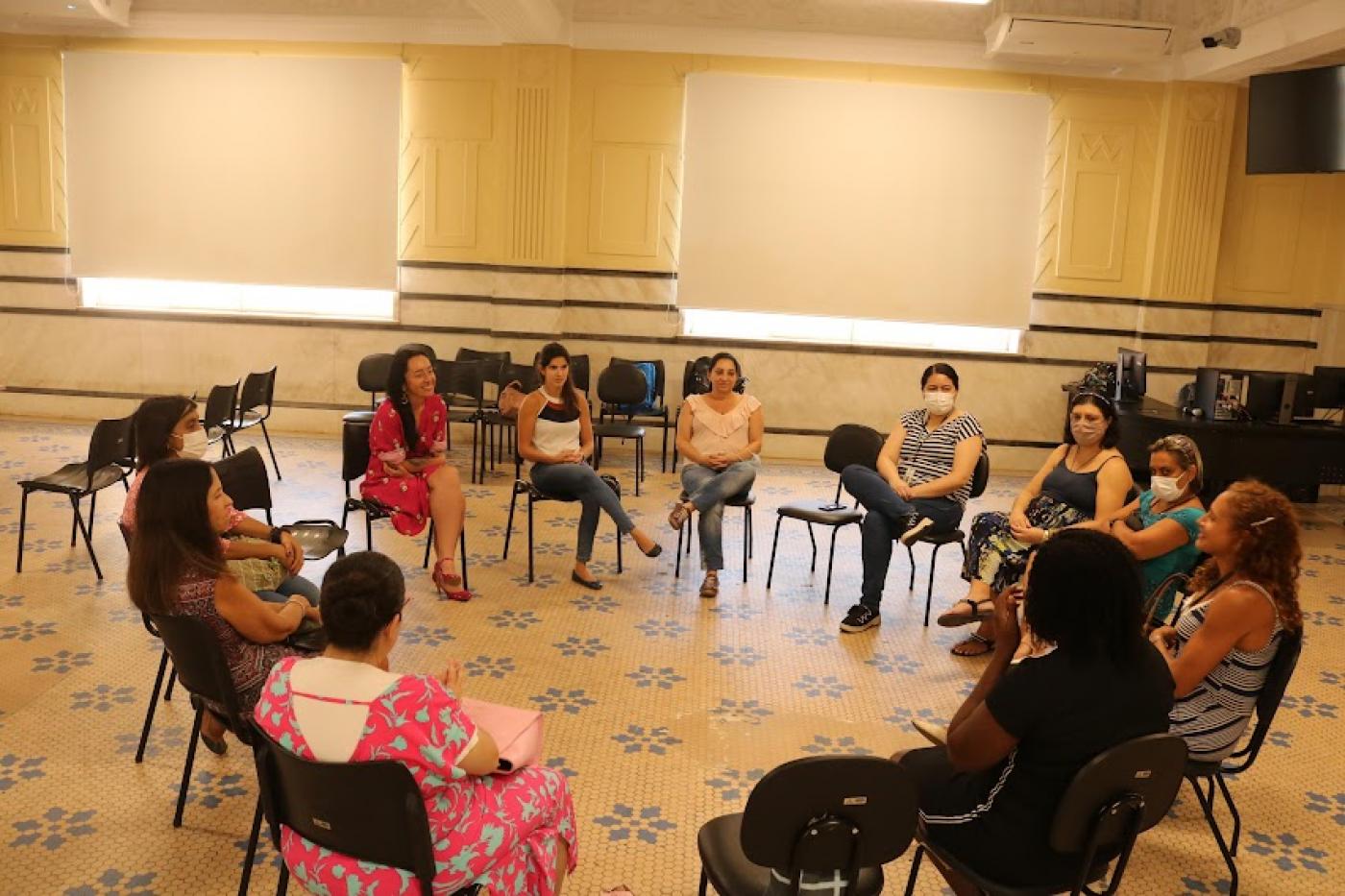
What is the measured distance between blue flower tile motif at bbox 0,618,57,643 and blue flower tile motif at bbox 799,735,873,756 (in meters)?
3.13

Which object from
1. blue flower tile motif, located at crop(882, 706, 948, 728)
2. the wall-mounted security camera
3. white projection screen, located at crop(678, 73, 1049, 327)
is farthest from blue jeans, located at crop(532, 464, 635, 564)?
the wall-mounted security camera

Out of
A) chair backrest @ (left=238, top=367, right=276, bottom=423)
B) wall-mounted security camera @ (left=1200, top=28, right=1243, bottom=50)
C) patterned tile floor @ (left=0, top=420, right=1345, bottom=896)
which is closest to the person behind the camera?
patterned tile floor @ (left=0, top=420, right=1345, bottom=896)

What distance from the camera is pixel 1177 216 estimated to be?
8547 mm

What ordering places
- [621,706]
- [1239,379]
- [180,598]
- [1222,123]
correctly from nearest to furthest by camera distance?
1. [180,598]
2. [621,706]
3. [1239,379]
4. [1222,123]

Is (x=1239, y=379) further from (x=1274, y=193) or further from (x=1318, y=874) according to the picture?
(x=1318, y=874)

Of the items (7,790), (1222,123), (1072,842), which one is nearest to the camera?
(1072,842)

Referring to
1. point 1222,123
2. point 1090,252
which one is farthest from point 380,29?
point 1222,123

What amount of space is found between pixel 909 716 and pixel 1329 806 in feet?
4.47

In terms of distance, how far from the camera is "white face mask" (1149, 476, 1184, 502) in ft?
13.2

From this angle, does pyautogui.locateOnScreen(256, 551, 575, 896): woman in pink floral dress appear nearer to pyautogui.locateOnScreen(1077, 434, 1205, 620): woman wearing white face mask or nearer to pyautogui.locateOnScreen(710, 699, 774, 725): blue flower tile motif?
pyautogui.locateOnScreen(710, 699, 774, 725): blue flower tile motif

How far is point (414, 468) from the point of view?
17.1 ft

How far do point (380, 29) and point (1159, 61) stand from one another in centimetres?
609

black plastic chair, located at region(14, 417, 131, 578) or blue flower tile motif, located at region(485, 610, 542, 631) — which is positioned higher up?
black plastic chair, located at region(14, 417, 131, 578)

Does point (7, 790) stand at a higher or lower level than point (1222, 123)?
lower
